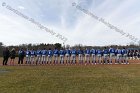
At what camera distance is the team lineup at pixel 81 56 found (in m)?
35.8

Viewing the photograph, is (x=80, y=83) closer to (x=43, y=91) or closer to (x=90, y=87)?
(x=90, y=87)

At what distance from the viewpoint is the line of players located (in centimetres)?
3572

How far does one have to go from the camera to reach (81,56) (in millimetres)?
37562

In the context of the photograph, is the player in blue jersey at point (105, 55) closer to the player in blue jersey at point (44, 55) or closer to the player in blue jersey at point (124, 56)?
the player in blue jersey at point (124, 56)

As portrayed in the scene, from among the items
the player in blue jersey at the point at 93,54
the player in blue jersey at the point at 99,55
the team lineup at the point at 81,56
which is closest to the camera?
the team lineup at the point at 81,56

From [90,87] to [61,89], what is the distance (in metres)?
1.54

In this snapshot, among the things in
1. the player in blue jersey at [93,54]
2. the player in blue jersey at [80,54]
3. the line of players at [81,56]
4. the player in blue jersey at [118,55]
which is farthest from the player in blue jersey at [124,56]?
the player in blue jersey at [80,54]

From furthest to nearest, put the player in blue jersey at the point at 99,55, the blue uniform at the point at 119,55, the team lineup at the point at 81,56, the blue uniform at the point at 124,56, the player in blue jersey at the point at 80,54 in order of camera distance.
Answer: the player in blue jersey at the point at 80,54 → the player in blue jersey at the point at 99,55 → the team lineup at the point at 81,56 → the blue uniform at the point at 124,56 → the blue uniform at the point at 119,55

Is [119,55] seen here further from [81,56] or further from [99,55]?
[81,56]

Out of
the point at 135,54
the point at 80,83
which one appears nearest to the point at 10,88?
the point at 80,83

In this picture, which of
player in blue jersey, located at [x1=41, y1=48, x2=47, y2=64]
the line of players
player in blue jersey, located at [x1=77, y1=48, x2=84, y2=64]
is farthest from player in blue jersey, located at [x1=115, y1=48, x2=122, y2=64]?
player in blue jersey, located at [x1=41, y1=48, x2=47, y2=64]

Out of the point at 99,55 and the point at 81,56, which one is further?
the point at 81,56

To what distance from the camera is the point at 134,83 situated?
17.6 meters

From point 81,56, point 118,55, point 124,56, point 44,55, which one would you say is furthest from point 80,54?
point 124,56
